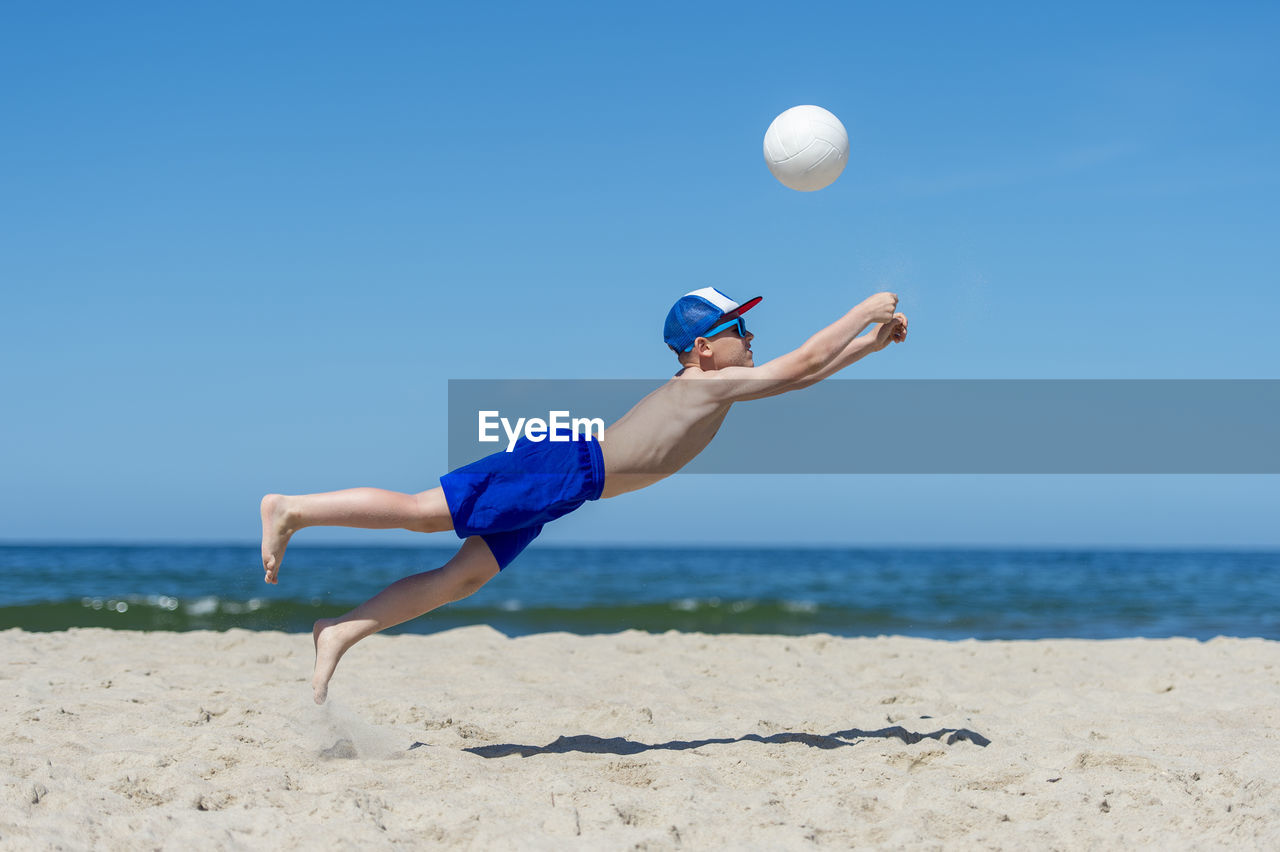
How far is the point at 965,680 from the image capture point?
6.05m

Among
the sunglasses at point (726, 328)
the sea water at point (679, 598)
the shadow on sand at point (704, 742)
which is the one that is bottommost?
the sea water at point (679, 598)

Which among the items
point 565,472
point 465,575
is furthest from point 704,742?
point 565,472

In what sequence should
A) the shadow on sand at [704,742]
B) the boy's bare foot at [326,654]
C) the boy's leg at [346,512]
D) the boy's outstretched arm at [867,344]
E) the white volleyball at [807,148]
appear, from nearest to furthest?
the boy's leg at [346,512] < the boy's bare foot at [326,654] < the boy's outstretched arm at [867,344] < the shadow on sand at [704,742] < the white volleyball at [807,148]

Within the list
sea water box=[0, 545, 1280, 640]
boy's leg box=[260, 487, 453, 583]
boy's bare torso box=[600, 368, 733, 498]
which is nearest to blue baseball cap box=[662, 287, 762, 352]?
boy's bare torso box=[600, 368, 733, 498]

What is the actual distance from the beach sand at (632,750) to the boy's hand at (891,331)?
1.64 metres

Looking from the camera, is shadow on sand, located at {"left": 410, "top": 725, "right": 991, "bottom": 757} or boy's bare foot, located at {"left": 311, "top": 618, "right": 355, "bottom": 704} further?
shadow on sand, located at {"left": 410, "top": 725, "right": 991, "bottom": 757}

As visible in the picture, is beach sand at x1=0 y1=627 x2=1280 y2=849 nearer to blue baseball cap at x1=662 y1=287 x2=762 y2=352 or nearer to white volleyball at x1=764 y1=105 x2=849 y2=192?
blue baseball cap at x1=662 y1=287 x2=762 y2=352

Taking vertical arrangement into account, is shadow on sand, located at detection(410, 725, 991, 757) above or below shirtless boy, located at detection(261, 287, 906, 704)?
below

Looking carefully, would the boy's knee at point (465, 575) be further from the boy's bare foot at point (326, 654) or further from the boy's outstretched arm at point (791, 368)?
the boy's outstretched arm at point (791, 368)

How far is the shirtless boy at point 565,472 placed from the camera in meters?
3.81

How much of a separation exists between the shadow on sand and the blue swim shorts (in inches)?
38.4

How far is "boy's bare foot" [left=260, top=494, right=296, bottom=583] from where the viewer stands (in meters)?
3.79

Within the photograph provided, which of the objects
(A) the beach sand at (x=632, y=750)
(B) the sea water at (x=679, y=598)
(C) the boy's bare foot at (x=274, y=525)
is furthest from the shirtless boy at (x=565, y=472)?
(B) the sea water at (x=679, y=598)

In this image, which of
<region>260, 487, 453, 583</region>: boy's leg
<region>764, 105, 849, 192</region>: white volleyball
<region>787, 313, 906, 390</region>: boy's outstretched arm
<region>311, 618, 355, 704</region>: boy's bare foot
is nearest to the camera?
<region>260, 487, 453, 583</region>: boy's leg
